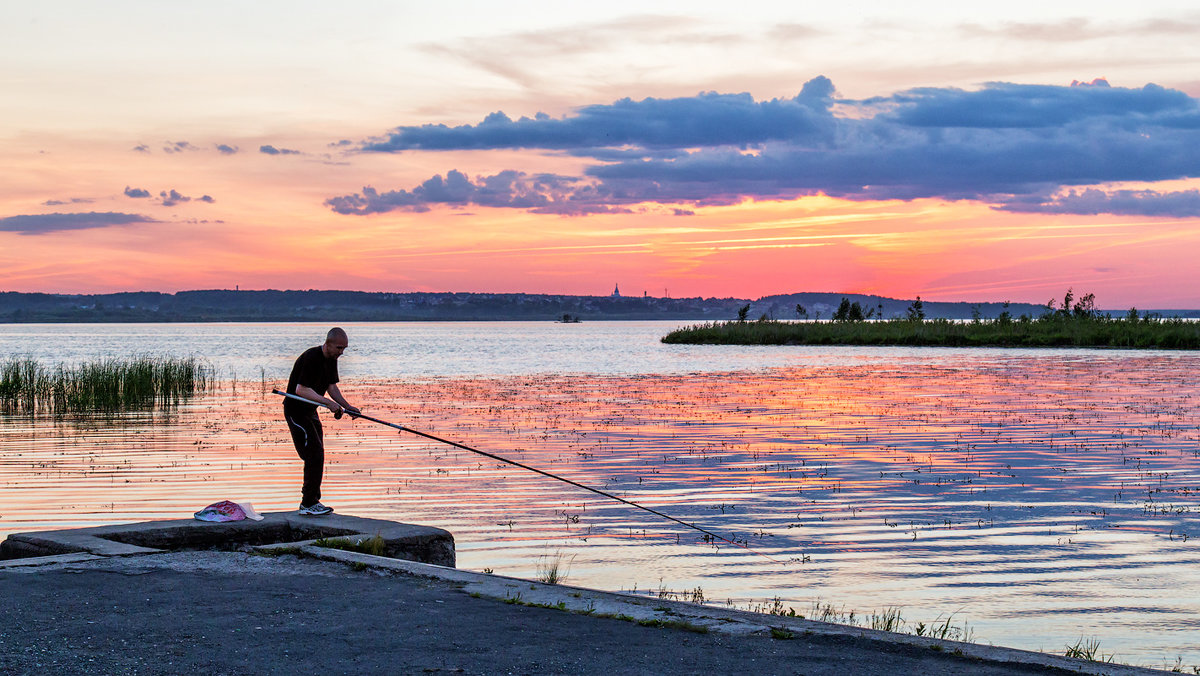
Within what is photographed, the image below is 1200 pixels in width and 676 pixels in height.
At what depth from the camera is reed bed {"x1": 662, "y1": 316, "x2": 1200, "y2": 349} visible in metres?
71.8

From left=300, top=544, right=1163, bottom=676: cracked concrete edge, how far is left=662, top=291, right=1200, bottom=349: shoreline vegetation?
71085 mm

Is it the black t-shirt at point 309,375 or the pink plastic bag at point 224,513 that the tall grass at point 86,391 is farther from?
the pink plastic bag at point 224,513

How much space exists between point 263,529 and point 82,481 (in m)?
8.33

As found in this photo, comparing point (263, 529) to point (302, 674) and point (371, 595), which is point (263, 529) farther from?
point (302, 674)

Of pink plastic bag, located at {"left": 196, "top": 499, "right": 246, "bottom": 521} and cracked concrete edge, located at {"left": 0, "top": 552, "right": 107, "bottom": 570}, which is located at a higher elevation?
pink plastic bag, located at {"left": 196, "top": 499, "right": 246, "bottom": 521}

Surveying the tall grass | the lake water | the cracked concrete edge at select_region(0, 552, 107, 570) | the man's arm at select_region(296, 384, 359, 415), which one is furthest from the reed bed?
the cracked concrete edge at select_region(0, 552, 107, 570)

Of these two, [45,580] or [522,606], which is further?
[45,580]

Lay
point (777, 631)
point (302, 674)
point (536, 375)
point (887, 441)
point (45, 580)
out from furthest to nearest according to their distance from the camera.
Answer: point (536, 375), point (887, 441), point (45, 580), point (777, 631), point (302, 674)

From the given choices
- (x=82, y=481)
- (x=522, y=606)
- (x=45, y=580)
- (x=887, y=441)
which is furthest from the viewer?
(x=887, y=441)

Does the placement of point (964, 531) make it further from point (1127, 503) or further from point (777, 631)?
point (777, 631)

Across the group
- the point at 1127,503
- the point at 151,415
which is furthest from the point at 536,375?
the point at 1127,503

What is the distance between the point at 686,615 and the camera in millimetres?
7750

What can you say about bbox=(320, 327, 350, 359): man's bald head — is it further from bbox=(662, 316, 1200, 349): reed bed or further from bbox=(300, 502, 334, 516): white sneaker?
bbox=(662, 316, 1200, 349): reed bed

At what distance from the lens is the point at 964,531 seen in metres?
13.1
